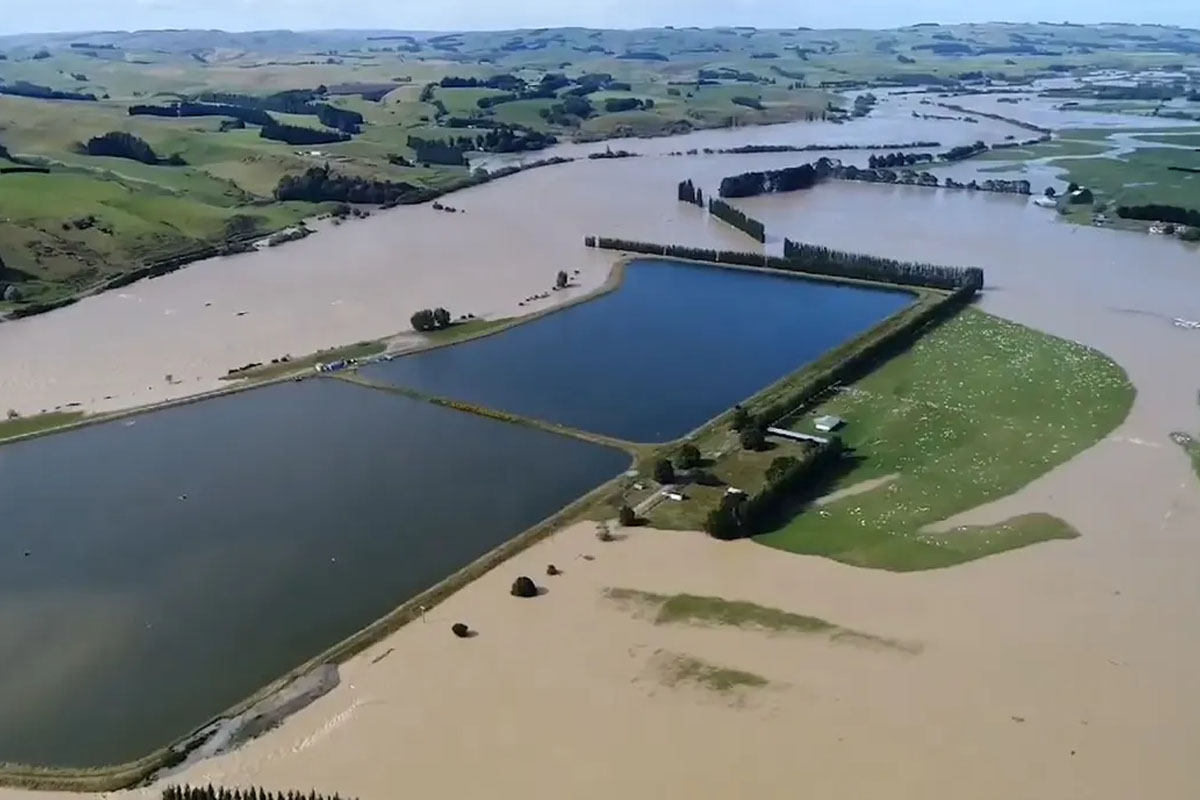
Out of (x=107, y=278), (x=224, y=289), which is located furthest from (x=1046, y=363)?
(x=107, y=278)

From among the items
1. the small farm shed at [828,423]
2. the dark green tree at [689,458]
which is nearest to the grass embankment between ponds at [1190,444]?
the small farm shed at [828,423]

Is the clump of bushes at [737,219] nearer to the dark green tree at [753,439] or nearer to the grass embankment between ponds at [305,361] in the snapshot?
the grass embankment between ponds at [305,361]

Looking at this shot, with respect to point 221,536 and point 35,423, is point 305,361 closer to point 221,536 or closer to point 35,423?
point 35,423

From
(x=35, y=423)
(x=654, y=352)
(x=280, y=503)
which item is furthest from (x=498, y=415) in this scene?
(x=35, y=423)

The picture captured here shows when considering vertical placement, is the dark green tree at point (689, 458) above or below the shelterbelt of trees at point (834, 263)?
below

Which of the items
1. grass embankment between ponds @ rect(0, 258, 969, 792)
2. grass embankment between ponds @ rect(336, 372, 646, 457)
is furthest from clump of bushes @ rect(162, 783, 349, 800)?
grass embankment between ponds @ rect(336, 372, 646, 457)
